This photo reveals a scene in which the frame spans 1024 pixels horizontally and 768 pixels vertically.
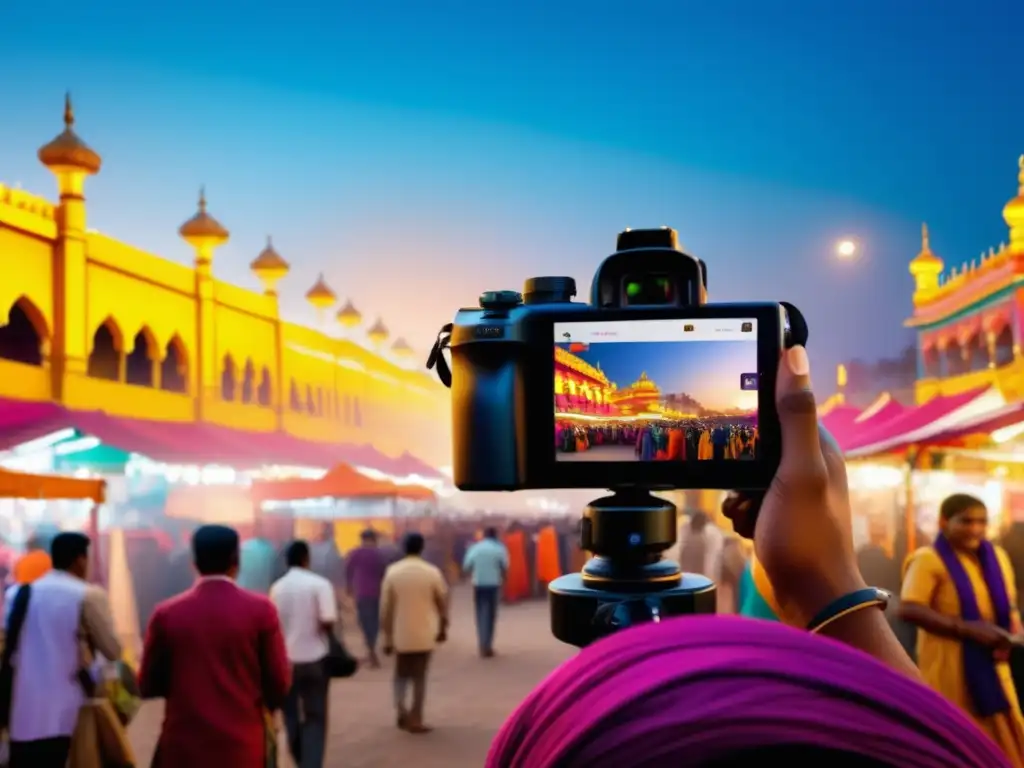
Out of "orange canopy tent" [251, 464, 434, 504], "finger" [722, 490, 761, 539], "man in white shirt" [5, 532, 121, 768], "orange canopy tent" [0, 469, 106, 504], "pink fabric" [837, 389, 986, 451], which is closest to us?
"finger" [722, 490, 761, 539]

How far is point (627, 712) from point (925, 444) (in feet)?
26.2

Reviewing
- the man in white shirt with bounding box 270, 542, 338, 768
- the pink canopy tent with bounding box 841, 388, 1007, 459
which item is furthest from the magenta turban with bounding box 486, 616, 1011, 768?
the pink canopy tent with bounding box 841, 388, 1007, 459

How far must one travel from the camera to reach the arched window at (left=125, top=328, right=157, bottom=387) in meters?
18.4

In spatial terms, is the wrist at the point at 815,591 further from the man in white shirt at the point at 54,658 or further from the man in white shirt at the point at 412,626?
the man in white shirt at the point at 412,626

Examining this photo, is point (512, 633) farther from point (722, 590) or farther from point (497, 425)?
point (497, 425)

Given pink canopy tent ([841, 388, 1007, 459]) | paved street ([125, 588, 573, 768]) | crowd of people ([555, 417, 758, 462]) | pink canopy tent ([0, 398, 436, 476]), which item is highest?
pink canopy tent ([0, 398, 436, 476])

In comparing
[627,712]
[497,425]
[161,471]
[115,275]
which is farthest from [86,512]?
[627,712]

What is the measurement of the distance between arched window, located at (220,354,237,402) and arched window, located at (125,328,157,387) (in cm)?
257

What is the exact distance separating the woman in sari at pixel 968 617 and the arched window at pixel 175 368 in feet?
54.9

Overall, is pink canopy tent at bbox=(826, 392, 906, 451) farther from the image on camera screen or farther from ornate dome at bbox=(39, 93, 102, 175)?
ornate dome at bbox=(39, 93, 102, 175)

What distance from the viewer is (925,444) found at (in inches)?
312

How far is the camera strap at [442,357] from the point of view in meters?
A: 1.51

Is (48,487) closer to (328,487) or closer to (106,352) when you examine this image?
(328,487)

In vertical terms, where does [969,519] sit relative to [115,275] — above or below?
below
